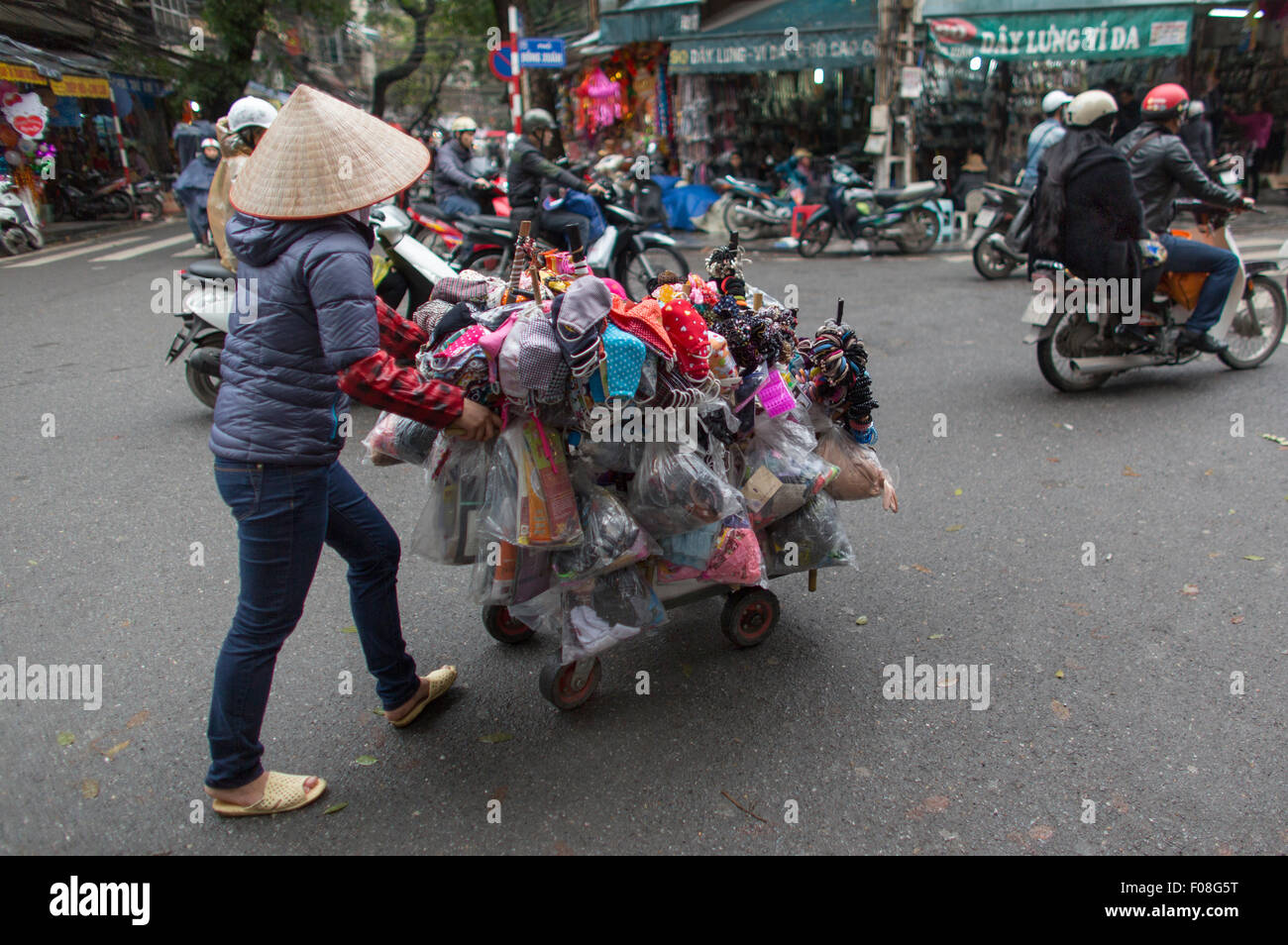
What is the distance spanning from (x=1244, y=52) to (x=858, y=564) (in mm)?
15429

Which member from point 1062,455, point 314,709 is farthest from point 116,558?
point 1062,455

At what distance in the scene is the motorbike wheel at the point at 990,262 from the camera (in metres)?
9.48

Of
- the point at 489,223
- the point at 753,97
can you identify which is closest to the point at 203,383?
the point at 489,223

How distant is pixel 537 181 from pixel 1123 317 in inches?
200

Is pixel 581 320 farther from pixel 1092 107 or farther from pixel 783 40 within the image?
pixel 783 40

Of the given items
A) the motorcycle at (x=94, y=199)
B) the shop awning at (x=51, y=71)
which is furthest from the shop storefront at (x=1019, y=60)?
the motorcycle at (x=94, y=199)

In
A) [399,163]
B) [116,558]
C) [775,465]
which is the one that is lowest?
[116,558]

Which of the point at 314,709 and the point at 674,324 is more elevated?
the point at 674,324

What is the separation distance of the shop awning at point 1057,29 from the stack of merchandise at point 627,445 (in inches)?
451

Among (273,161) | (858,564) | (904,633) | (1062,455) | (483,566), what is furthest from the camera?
(1062,455)

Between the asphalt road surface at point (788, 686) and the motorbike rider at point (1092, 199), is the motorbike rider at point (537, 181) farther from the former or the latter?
the motorbike rider at point (1092, 199)

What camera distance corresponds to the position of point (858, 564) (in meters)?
3.71
